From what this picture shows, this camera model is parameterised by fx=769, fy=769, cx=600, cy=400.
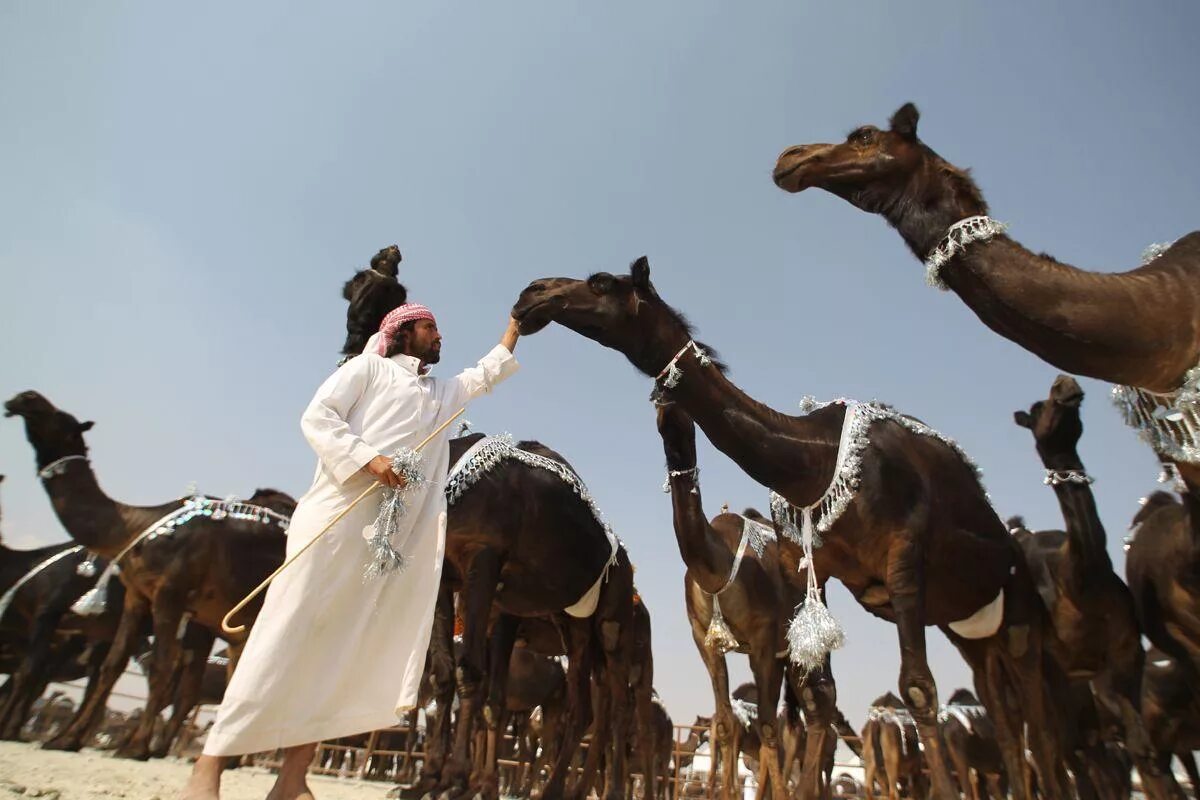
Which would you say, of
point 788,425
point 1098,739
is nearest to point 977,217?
point 788,425

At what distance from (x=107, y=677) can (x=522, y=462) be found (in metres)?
5.58

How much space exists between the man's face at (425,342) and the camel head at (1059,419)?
19.4ft

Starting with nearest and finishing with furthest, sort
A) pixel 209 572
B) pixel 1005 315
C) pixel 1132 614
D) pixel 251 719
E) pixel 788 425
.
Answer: pixel 251 719 → pixel 1005 315 → pixel 788 425 → pixel 1132 614 → pixel 209 572

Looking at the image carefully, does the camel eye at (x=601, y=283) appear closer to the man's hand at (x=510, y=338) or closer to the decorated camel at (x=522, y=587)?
the man's hand at (x=510, y=338)

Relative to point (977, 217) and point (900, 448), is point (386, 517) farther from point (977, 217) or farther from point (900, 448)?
point (900, 448)

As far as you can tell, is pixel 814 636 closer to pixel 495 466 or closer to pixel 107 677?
pixel 495 466

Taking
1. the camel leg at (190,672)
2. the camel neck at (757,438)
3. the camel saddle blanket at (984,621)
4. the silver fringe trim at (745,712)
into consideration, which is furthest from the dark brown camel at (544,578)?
the silver fringe trim at (745,712)

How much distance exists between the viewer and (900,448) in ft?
19.5

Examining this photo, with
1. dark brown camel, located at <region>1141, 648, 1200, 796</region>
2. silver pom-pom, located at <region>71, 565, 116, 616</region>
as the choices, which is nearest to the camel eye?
silver pom-pom, located at <region>71, 565, 116, 616</region>

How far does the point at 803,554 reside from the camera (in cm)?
611

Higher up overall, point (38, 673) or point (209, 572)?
point (209, 572)

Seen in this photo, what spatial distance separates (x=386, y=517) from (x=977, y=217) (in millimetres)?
3434

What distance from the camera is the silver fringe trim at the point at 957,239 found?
3.91 m

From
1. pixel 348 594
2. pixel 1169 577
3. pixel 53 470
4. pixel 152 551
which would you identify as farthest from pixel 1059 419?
pixel 53 470
